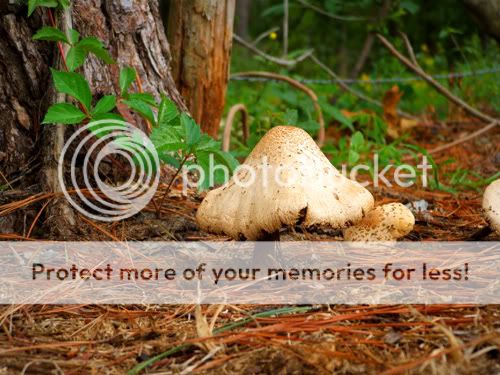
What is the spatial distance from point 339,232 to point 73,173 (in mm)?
1191

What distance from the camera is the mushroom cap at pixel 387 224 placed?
229cm

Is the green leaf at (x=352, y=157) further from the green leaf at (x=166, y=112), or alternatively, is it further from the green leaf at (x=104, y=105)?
the green leaf at (x=104, y=105)

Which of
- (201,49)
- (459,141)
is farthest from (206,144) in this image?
(459,141)

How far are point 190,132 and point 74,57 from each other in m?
0.54

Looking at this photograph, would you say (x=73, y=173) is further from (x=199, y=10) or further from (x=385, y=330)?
(x=385, y=330)

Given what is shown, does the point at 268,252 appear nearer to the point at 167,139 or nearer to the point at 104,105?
the point at 167,139

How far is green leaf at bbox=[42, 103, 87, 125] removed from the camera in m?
2.20

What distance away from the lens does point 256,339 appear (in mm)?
1564

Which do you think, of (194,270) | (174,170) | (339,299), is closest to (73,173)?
(174,170)

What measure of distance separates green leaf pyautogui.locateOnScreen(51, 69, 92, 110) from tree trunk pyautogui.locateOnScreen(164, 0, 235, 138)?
1133mm

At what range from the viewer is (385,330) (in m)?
1.61

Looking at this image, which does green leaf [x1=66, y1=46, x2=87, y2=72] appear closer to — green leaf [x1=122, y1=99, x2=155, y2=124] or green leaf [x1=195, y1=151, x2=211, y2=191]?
green leaf [x1=122, y1=99, x2=155, y2=124]

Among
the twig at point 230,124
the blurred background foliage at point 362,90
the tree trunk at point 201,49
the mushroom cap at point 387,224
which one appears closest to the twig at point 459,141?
the blurred background foliage at point 362,90

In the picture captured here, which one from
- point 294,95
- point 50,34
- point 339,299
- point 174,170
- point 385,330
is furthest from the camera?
point 294,95
